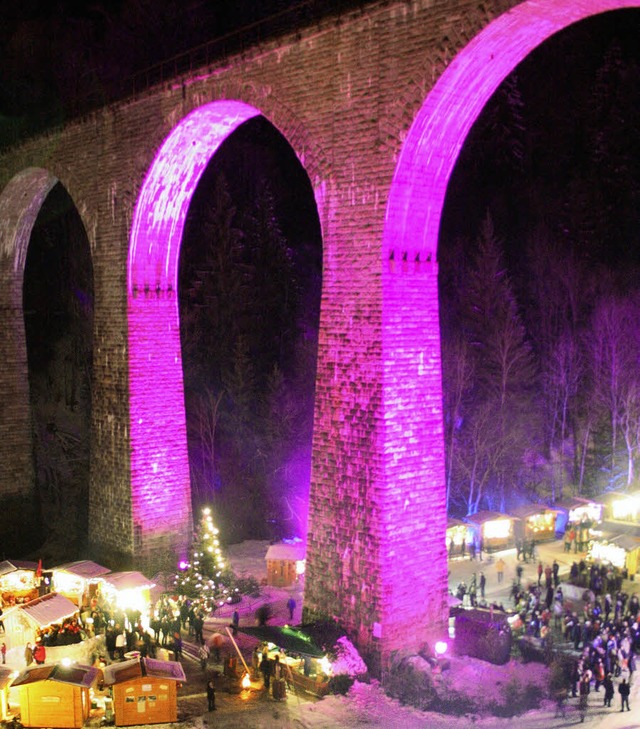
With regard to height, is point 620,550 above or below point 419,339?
below

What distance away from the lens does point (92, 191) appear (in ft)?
55.9

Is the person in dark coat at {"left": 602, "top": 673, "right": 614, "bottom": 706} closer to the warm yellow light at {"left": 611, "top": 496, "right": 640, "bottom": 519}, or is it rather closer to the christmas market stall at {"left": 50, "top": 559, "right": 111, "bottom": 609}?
the christmas market stall at {"left": 50, "top": 559, "right": 111, "bottom": 609}

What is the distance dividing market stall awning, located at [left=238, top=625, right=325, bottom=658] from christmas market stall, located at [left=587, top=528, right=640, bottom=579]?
9210 millimetres

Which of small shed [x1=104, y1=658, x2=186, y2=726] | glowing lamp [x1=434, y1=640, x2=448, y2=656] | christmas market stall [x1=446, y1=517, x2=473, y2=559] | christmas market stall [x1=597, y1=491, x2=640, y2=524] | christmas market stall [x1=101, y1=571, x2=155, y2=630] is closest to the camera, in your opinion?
small shed [x1=104, y1=658, x2=186, y2=726]

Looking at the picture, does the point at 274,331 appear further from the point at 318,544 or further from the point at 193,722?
the point at 193,722

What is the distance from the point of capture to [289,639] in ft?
38.6

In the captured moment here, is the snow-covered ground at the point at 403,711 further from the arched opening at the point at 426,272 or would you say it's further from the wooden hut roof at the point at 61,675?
the wooden hut roof at the point at 61,675

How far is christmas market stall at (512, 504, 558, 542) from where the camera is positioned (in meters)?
21.0

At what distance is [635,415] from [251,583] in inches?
635

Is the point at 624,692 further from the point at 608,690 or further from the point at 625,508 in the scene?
the point at 625,508

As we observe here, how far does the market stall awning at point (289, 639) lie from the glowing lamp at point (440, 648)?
73.9 inches

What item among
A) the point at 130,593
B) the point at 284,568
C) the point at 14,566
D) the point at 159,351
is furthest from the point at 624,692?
the point at 14,566

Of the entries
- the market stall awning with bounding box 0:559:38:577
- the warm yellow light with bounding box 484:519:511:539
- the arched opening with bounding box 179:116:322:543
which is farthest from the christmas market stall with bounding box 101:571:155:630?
the warm yellow light with bounding box 484:519:511:539

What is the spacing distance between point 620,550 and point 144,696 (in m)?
11.6
